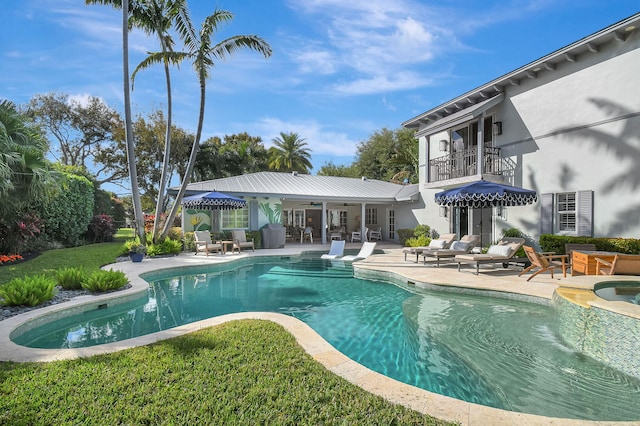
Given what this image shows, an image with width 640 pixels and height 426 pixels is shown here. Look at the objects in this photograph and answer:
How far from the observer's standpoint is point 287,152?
4062cm

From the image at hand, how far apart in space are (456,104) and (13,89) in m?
30.2

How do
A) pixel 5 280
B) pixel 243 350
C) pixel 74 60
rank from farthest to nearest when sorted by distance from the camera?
1. pixel 74 60
2. pixel 5 280
3. pixel 243 350

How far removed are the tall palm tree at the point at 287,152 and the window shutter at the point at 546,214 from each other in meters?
31.0

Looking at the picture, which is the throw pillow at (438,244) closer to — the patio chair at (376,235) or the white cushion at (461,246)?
the white cushion at (461,246)

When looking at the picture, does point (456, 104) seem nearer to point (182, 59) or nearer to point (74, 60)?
point (182, 59)

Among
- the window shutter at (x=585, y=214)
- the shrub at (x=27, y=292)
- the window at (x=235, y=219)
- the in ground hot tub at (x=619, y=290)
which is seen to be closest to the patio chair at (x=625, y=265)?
the in ground hot tub at (x=619, y=290)

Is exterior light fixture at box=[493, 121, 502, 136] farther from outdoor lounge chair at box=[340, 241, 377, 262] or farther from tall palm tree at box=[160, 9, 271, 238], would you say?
tall palm tree at box=[160, 9, 271, 238]

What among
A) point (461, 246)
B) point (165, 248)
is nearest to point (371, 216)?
point (461, 246)

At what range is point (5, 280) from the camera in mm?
8508

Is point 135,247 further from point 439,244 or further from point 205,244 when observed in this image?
point 439,244

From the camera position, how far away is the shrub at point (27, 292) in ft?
21.2

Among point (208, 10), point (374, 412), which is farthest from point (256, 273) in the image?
point (208, 10)

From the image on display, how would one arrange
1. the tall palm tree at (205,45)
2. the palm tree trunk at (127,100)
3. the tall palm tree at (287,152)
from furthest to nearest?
the tall palm tree at (287,152), the tall palm tree at (205,45), the palm tree trunk at (127,100)

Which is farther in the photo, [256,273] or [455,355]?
[256,273]
